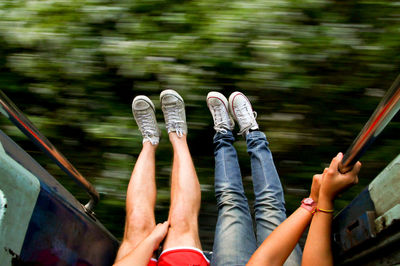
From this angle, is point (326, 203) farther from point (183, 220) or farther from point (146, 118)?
point (146, 118)

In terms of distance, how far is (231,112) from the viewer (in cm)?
212

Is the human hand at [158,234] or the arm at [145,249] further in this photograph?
the human hand at [158,234]

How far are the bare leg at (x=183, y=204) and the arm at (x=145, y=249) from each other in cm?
5

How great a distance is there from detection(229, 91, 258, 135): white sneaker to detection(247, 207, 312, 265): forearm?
0.71 metres

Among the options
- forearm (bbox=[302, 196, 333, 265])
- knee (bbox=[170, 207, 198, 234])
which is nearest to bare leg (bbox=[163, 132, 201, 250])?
knee (bbox=[170, 207, 198, 234])

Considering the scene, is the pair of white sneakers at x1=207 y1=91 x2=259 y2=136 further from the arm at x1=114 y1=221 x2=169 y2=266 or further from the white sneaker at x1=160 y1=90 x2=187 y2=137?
the arm at x1=114 y1=221 x2=169 y2=266

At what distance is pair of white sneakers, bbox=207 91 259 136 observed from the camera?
80.7 inches

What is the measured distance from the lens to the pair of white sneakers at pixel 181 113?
2.06m

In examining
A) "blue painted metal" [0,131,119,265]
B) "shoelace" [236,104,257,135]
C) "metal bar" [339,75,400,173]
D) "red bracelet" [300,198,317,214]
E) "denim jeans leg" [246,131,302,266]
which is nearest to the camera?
"metal bar" [339,75,400,173]

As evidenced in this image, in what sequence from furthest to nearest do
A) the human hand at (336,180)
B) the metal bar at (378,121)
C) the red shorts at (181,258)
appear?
the red shorts at (181,258) < the human hand at (336,180) < the metal bar at (378,121)

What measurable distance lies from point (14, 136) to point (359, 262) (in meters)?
2.01

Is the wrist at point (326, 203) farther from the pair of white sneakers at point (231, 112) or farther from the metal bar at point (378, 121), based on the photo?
the pair of white sneakers at point (231, 112)

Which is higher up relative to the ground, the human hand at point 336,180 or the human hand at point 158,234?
the human hand at point 336,180

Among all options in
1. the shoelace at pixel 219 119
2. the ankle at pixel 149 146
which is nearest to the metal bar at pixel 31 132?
the ankle at pixel 149 146
